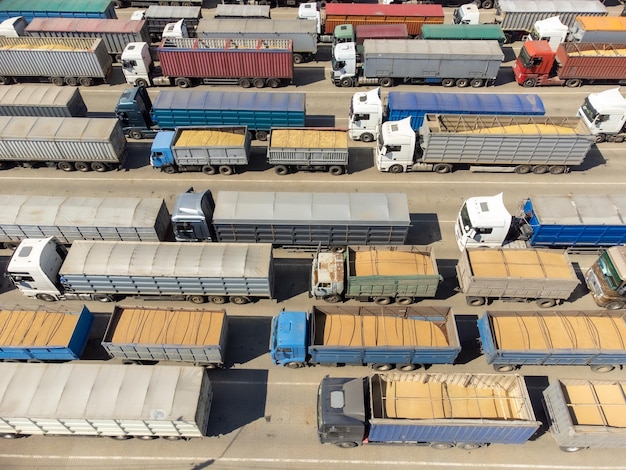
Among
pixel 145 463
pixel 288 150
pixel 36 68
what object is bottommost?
pixel 145 463

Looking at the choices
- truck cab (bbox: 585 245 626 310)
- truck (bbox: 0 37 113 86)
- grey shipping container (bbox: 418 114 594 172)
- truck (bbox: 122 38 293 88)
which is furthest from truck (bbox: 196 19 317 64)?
truck cab (bbox: 585 245 626 310)

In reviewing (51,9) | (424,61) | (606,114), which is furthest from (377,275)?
(51,9)

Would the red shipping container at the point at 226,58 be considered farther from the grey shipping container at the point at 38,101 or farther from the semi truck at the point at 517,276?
the semi truck at the point at 517,276

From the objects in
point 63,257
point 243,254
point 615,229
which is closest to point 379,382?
point 243,254

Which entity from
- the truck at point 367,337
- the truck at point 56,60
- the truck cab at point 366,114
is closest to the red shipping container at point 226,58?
the truck at point 56,60

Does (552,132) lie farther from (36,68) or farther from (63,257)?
(36,68)

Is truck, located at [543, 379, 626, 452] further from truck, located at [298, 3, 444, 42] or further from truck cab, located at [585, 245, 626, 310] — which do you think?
truck, located at [298, 3, 444, 42]

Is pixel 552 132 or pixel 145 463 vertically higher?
pixel 552 132
